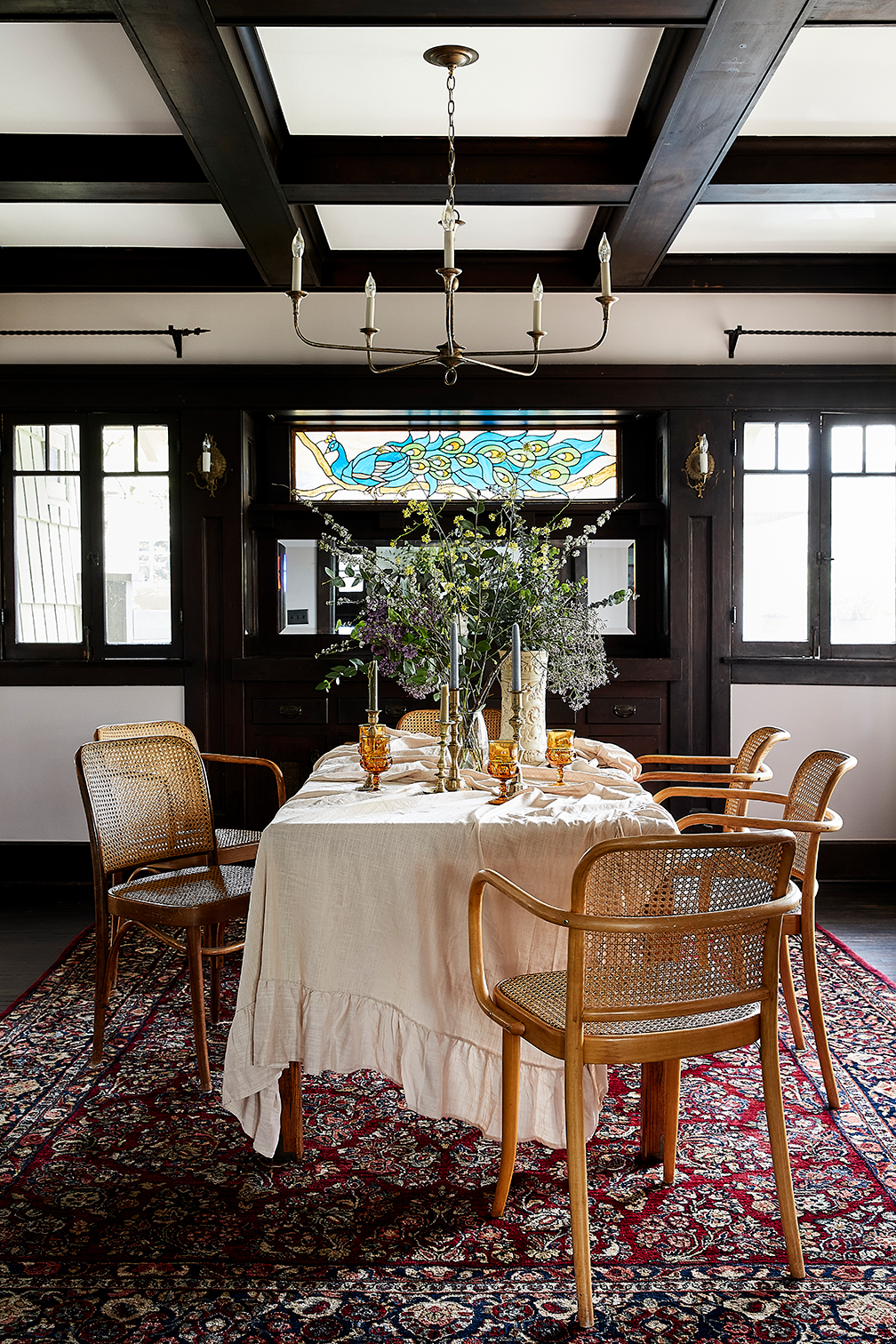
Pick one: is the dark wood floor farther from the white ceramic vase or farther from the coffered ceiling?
the coffered ceiling

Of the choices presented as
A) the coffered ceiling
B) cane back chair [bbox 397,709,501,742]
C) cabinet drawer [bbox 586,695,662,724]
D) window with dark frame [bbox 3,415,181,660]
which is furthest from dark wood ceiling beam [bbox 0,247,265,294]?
cabinet drawer [bbox 586,695,662,724]

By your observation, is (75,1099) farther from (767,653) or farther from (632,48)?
(767,653)

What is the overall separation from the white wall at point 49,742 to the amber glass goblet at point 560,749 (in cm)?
288

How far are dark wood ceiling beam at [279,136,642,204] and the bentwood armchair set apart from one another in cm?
263

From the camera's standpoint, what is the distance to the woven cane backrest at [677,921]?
5.72 ft

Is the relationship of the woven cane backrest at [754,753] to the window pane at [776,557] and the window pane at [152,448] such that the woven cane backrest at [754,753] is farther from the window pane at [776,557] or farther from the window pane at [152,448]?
the window pane at [152,448]

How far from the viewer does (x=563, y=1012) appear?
1.90 meters

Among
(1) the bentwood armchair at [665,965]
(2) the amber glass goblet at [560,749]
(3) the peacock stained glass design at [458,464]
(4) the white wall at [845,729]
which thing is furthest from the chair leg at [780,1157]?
(3) the peacock stained glass design at [458,464]

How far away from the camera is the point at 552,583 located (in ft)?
9.62

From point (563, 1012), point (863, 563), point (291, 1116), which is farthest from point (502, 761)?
point (863, 563)

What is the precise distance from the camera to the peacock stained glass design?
17.3 feet

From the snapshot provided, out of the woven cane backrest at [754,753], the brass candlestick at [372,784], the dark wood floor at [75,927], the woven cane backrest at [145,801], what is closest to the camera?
the brass candlestick at [372,784]

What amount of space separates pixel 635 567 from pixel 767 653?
81 cm

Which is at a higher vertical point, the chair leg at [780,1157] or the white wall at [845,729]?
the white wall at [845,729]
